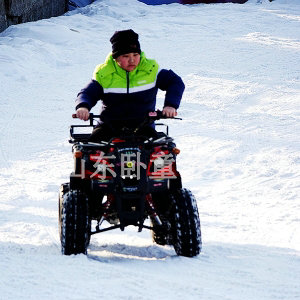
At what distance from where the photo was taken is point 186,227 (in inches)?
201

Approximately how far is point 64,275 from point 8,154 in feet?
18.2

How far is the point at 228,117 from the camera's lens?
11812mm

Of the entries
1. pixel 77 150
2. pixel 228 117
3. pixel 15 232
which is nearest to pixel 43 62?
pixel 228 117

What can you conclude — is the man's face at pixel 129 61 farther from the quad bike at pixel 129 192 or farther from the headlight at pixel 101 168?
the headlight at pixel 101 168

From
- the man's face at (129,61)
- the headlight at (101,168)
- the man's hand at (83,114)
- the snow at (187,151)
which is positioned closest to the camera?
the snow at (187,151)

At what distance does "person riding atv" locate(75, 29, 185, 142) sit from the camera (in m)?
5.22

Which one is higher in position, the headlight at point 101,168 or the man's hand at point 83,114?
the man's hand at point 83,114

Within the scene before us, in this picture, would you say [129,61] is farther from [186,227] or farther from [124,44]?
[186,227]

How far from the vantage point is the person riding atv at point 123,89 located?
5.22m

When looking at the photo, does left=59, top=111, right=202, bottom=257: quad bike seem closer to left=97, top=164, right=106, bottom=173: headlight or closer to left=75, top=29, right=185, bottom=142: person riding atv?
left=97, top=164, right=106, bottom=173: headlight

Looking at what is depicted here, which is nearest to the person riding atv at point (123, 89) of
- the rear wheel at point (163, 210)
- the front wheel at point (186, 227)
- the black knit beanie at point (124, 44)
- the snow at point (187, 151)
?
the black knit beanie at point (124, 44)

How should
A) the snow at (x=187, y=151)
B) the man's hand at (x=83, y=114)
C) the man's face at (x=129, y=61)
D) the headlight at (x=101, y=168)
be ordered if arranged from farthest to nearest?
the man's face at (x=129, y=61), the headlight at (x=101, y=168), the man's hand at (x=83, y=114), the snow at (x=187, y=151)

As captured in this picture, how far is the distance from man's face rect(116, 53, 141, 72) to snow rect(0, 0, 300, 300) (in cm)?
143

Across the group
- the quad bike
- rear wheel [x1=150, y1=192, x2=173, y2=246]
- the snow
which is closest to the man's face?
the quad bike
